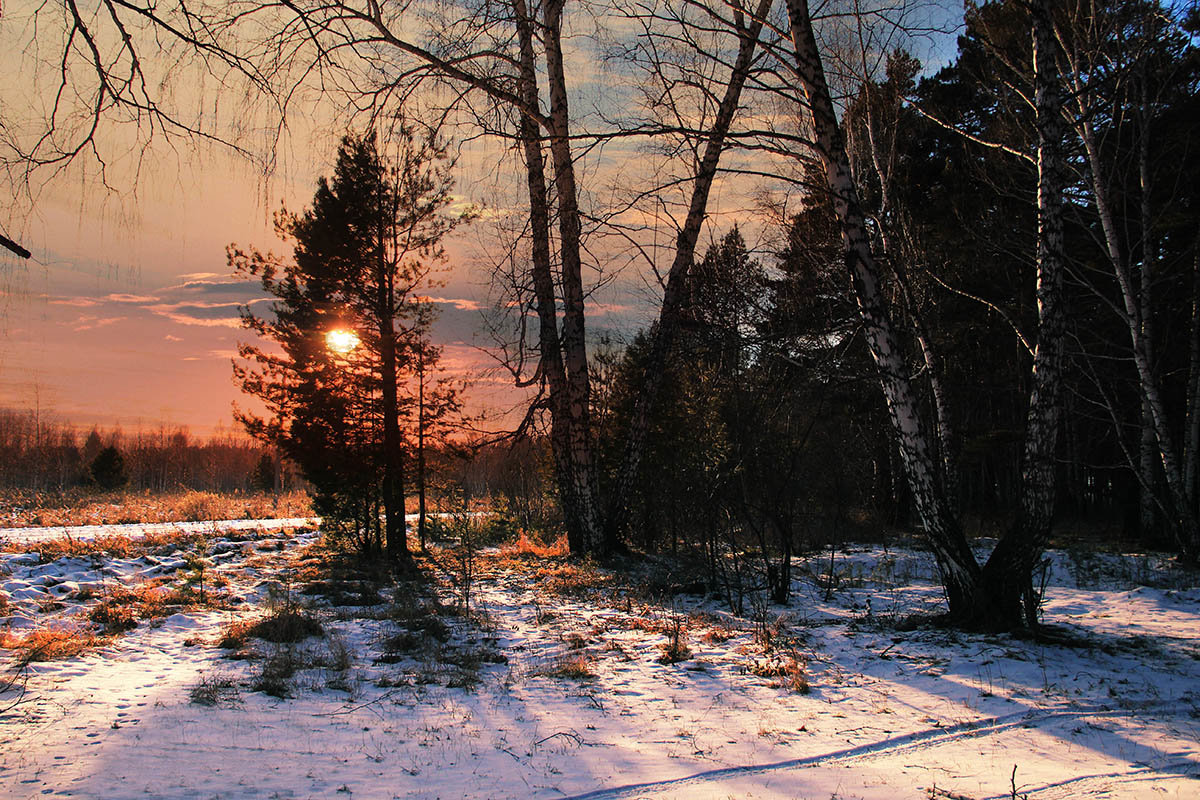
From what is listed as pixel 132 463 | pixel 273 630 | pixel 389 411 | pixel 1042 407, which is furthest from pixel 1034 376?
pixel 132 463

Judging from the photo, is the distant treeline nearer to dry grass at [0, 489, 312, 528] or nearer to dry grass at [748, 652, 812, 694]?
dry grass at [0, 489, 312, 528]

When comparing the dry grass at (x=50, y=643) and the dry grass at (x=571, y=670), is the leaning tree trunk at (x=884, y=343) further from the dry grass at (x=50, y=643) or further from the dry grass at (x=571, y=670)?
the dry grass at (x=50, y=643)

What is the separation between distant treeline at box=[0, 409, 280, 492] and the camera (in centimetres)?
5162

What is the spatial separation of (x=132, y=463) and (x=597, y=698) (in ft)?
260

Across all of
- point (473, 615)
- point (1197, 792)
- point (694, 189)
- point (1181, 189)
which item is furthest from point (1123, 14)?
point (473, 615)

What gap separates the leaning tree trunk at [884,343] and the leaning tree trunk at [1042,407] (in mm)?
260

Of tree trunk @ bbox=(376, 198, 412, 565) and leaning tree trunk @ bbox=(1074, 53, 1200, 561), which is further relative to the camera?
tree trunk @ bbox=(376, 198, 412, 565)

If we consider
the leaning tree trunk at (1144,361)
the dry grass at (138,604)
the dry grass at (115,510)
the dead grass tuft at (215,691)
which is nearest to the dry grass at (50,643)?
the dry grass at (138,604)

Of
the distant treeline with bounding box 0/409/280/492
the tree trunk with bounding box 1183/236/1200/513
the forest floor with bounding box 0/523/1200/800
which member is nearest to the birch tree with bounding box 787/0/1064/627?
the forest floor with bounding box 0/523/1200/800

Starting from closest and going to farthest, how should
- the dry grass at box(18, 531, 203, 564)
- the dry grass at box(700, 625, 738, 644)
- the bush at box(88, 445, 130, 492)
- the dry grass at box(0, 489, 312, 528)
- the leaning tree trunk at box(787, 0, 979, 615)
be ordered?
1. the leaning tree trunk at box(787, 0, 979, 615)
2. the dry grass at box(700, 625, 738, 644)
3. the dry grass at box(18, 531, 203, 564)
4. the dry grass at box(0, 489, 312, 528)
5. the bush at box(88, 445, 130, 492)

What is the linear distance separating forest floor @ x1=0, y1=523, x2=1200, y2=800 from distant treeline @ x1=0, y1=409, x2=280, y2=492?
30547 mm

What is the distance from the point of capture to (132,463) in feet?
227

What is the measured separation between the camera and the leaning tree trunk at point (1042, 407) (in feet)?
20.0

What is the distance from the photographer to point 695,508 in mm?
9625
